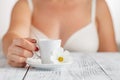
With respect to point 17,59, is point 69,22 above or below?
above

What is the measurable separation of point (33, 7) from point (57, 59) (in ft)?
3.17

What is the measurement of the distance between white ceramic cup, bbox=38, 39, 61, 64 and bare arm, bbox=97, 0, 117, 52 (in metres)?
0.93

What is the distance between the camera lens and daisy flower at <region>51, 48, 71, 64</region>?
3.22 feet

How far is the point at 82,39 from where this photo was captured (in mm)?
1817

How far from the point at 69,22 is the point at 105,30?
230 millimetres

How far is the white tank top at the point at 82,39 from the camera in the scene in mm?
1793

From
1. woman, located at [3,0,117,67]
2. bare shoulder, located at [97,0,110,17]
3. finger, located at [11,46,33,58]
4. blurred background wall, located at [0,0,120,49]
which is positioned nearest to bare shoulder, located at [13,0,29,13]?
woman, located at [3,0,117,67]

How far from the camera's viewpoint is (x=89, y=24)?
1.88 m

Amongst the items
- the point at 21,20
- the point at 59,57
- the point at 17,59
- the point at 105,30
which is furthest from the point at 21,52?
the point at 105,30

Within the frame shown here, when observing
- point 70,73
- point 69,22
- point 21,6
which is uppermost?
point 21,6

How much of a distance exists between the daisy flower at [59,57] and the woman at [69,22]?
0.75 metres

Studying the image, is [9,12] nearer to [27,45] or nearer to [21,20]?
[21,20]

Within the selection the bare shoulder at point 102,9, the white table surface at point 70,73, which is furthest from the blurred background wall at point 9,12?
the white table surface at point 70,73

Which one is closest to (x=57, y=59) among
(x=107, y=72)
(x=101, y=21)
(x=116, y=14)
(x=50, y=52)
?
(x=50, y=52)
